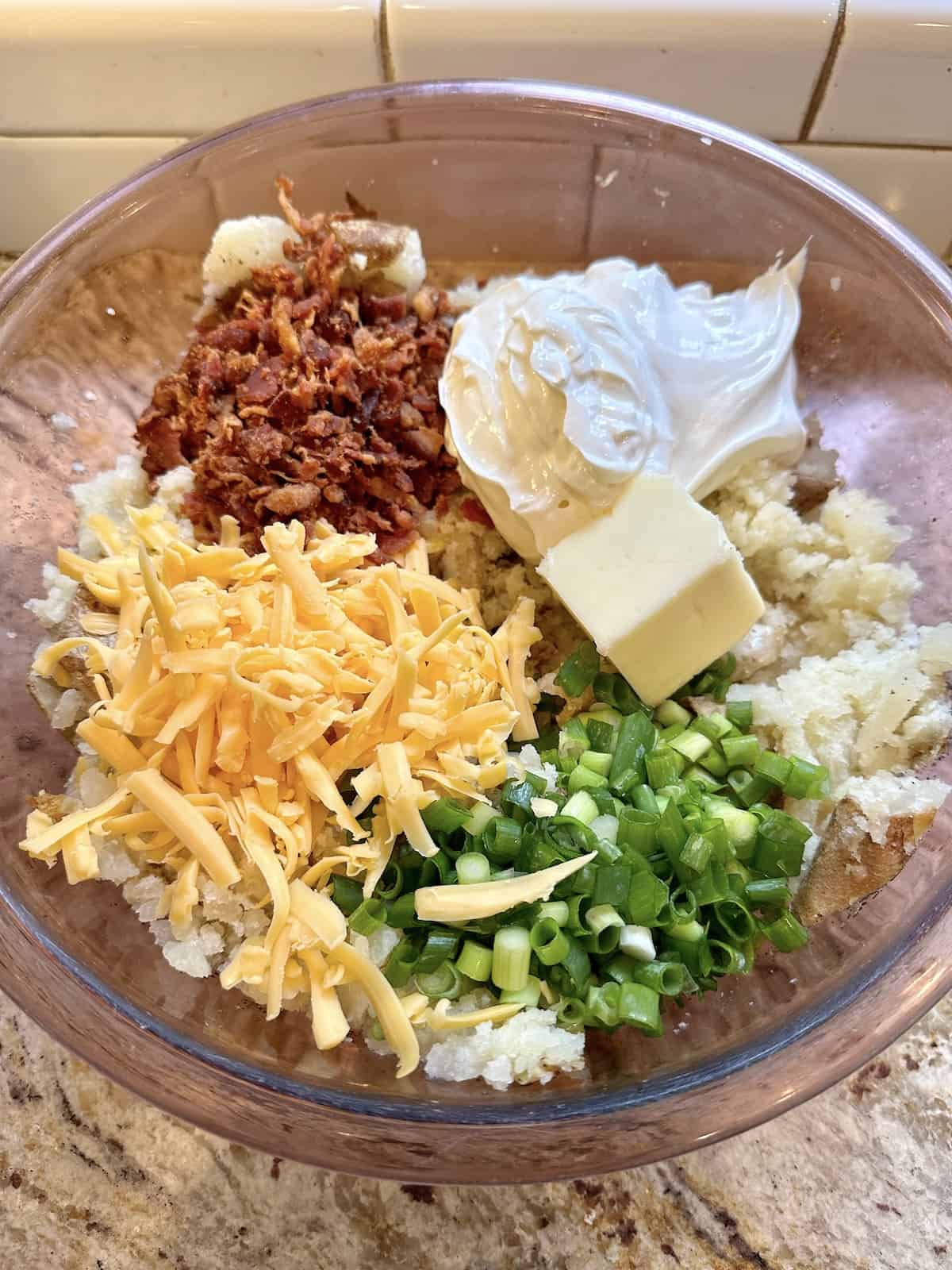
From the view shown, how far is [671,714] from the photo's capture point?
111cm

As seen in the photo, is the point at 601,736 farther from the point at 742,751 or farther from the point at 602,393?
the point at 602,393

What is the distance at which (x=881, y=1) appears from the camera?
4.05 feet

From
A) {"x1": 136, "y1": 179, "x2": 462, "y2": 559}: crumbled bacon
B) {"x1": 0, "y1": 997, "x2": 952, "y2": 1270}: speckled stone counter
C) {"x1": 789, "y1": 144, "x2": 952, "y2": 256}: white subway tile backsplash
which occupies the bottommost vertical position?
{"x1": 0, "y1": 997, "x2": 952, "y2": 1270}: speckled stone counter

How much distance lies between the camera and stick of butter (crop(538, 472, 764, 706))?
104 centimetres

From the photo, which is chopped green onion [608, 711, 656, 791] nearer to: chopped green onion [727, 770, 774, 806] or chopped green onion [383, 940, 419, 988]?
chopped green onion [727, 770, 774, 806]

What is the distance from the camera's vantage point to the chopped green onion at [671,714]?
1105mm

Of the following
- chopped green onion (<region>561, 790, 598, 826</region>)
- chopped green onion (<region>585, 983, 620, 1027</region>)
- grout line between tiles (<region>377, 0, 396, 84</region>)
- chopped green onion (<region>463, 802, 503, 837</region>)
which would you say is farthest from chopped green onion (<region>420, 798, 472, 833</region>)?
grout line between tiles (<region>377, 0, 396, 84</region>)

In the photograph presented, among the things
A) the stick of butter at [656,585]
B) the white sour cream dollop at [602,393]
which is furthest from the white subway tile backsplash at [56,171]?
the stick of butter at [656,585]

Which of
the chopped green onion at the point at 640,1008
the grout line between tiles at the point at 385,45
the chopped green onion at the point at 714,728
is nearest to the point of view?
the chopped green onion at the point at 640,1008

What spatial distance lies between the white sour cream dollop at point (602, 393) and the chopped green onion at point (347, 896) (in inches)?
18.7

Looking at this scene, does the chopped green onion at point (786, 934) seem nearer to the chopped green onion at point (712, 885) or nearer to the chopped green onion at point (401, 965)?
the chopped green onion at point (712, 885)

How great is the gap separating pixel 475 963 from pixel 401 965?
0.07 meters

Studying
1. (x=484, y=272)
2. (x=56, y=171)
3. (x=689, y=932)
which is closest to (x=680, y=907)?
(x=689, y=932)

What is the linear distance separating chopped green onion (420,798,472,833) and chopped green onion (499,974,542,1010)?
0.17m
